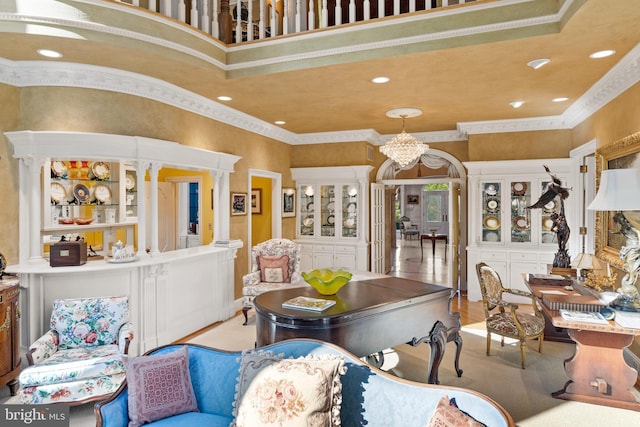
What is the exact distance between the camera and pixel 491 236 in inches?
243

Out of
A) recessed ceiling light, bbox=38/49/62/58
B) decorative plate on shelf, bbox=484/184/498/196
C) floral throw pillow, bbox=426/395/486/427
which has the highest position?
recessed ceiling light, bbox=38/49/62/58

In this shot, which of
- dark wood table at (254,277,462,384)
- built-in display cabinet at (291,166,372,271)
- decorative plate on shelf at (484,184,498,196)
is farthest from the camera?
built-in display cabinet at (291,166,372,271)

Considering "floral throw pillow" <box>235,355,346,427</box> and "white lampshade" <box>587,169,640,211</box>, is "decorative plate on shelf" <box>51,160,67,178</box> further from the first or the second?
"white lampshade" <box>587,169,640,211</box>

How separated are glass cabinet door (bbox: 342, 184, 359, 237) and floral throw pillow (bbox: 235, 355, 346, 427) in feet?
17.1

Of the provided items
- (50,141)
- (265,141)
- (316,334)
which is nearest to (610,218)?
(316,334)

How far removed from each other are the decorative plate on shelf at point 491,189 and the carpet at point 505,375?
224 centimetres

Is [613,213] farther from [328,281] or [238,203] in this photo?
[238,203]

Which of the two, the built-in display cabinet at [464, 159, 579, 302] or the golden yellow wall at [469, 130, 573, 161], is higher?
the golden yellow wall at [469, 130, 573, 161]

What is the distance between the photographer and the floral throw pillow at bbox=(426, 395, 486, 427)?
4.71 ft

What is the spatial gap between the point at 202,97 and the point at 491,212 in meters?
4.61

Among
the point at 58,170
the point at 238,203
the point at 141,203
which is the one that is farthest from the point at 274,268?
the point at 58,170

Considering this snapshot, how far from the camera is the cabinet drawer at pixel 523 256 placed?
5.83 metres

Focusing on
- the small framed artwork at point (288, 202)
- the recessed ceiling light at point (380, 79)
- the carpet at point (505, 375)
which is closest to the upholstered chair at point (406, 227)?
the small framed artwork at point (288, 202)

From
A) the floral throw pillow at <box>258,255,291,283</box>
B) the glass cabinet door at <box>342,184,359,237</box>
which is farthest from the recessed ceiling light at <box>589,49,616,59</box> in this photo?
the glass cabinet door at <box>342,184,359,237</box>
